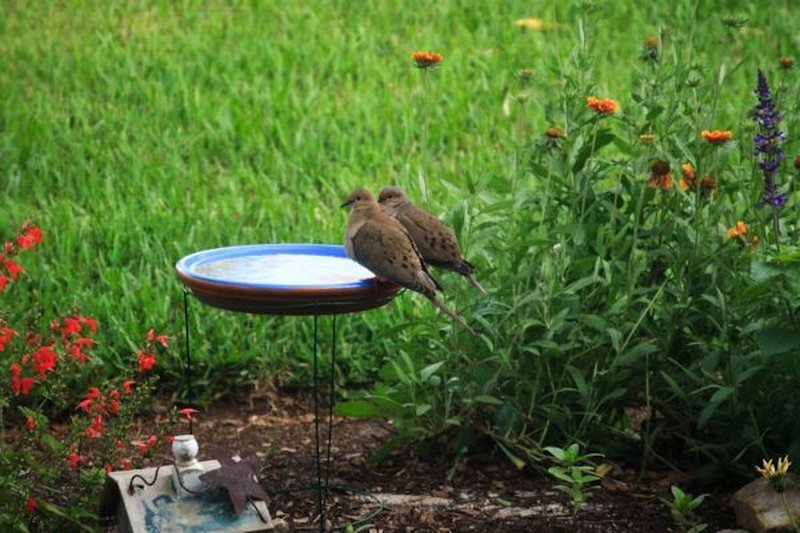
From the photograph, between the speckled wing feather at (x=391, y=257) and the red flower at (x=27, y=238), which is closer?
the speckled wing feather at (x=391, y=257)

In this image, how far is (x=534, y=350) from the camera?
4.23 m

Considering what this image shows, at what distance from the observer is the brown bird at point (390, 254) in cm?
397

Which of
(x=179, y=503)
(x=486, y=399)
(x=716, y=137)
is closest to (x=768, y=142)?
(x=716, y=137)

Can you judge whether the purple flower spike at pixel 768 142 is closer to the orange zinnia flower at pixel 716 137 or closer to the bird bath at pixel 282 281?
the orange zinnia flower at pixel 716 137

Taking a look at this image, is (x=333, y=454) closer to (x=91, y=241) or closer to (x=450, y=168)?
(x=91, y=241)

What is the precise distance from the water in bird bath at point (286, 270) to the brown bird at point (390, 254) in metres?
0.09

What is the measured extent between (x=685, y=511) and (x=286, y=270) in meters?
1.33

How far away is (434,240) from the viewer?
4258 mm

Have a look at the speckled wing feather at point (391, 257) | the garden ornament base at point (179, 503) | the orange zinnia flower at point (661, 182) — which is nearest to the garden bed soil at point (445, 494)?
the garden ornament base at point (179, 503)

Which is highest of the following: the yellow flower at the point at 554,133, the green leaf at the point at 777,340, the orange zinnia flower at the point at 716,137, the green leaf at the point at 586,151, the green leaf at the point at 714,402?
the orange zinnia flower at the point at 716,137

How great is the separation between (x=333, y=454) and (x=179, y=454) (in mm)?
1163

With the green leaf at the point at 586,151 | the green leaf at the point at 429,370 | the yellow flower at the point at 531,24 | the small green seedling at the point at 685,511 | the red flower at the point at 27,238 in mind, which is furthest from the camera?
the yellow flower at the point at 531,24

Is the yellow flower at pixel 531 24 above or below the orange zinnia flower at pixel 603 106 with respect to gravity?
below

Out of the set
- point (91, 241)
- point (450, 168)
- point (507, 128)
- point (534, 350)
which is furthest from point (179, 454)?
point (507, 128)
